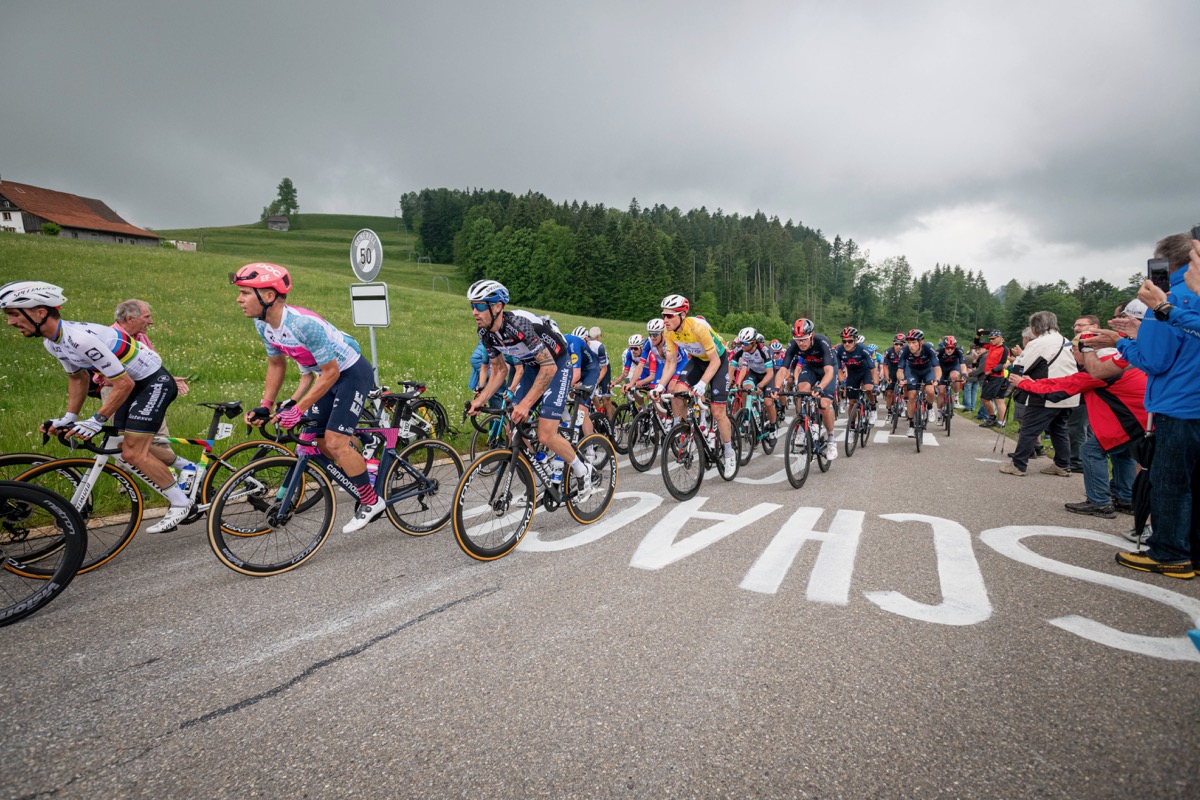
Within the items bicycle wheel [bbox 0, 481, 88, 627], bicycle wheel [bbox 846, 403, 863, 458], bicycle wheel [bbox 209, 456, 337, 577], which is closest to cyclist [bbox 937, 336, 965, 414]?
bicycle wheel [bbox 846, 403, 863, 458]

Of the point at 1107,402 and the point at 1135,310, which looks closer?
the point at 1135,310

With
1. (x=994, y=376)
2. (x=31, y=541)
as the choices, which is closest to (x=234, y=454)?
(x=31, y=541)

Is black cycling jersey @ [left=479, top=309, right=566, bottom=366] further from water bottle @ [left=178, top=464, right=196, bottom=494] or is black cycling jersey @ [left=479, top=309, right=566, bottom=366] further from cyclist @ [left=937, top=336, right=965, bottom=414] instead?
cyclist @ [left=937, top=336, right=965, bottom=414]

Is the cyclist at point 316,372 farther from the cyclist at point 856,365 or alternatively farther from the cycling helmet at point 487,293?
the cyclist at point 856,365

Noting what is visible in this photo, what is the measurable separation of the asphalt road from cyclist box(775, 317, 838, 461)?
3.68m

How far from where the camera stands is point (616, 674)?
9.07 feet

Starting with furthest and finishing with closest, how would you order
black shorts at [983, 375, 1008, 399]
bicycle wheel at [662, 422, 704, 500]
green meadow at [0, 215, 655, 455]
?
1. black shorts at [983, 375, 1008, 399]
2. green meadow at [0, 215, 655, 455]
3. bicycle wheel at [662, 422, 704, 500]

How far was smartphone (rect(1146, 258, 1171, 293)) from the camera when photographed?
142 inches

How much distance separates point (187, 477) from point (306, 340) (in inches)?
80.5

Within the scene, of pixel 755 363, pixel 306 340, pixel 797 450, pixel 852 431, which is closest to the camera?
pixel 306 340

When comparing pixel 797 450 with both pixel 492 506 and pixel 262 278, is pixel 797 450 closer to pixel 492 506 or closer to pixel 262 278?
pixel 492 506

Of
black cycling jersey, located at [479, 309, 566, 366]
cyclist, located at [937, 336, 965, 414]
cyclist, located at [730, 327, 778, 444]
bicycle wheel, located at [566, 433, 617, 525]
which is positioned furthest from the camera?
cyclist, located at [937, 336, 965, 414]

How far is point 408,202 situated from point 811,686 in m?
158

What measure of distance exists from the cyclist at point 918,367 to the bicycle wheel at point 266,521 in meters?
11.4
